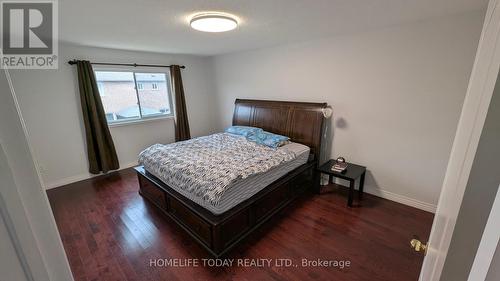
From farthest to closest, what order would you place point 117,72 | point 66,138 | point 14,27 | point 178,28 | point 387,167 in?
point 117,72
point 66,138
point 387,167
point 178,28
point 14,27

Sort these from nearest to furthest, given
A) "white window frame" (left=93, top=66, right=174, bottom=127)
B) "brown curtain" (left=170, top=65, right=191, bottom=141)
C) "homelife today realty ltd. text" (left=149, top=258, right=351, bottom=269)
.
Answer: "homelife today realty ltd. text" (left=149, top=258, right=351, bottom=269) → "white window frame" (left=93, top=66, right=174, bottom=127) → "brown curtain" (left=170, top=65, right=191, bottom=141)

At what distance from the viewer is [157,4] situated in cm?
167

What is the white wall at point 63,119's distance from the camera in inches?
118

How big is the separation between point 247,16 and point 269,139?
1722mm

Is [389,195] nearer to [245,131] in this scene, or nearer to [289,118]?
[289,118]

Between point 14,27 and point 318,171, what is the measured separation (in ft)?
12.2

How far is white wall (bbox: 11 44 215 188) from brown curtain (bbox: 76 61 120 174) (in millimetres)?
144

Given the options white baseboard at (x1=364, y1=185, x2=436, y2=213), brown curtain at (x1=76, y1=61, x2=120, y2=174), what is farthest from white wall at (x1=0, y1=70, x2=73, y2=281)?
brown curtain at (x1=76, y1=61, x2=120, y2=174)

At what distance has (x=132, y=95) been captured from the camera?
13.3 feet

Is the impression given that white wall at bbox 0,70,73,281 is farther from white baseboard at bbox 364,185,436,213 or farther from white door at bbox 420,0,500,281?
white baseboard at bbox 364,185,436,213

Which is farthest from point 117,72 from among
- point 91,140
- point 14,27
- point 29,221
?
point 29,221

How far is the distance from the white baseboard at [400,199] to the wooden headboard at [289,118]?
35.6 inches

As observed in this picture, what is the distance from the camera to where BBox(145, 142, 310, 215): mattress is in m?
1.91

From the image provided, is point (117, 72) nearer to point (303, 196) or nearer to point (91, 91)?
point (91, 91)
